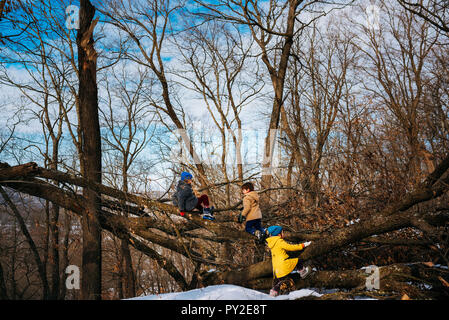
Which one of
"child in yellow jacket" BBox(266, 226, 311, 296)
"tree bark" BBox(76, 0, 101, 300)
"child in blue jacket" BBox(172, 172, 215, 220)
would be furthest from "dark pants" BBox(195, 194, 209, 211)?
"tree bark" BBox(76, 0, 101, 300)

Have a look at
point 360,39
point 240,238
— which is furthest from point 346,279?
point 360,39

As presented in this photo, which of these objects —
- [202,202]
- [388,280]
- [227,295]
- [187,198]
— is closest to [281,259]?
[227,295]

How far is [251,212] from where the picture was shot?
249 inches

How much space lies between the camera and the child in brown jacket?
6.22 m

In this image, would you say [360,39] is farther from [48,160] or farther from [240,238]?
[48,160]

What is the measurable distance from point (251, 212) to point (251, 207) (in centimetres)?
11

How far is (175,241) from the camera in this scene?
6941 millimetres

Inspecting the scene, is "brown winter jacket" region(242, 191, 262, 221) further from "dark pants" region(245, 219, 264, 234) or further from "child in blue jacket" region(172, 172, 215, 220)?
"child in blue jacket" region(172, 172, 215, 220)

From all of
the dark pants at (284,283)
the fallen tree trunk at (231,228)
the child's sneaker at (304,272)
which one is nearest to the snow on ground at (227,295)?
the dark pants at (284,283)

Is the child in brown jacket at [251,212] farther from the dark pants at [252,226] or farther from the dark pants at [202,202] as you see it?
the dark pants at [202,202]

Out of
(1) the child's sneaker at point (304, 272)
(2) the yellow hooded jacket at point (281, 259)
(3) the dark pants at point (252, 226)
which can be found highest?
(3) the dark pants at point (252, 226)

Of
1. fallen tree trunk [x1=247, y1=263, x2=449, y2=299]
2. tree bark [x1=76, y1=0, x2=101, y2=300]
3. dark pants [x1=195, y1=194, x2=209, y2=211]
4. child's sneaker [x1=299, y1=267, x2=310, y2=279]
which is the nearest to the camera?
fallen tree trunk [x1=247, y1=263, x2=449, y2=299]

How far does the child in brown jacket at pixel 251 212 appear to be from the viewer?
20.4 ft
